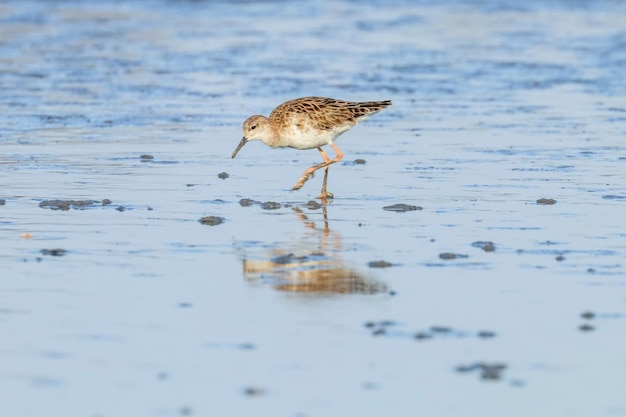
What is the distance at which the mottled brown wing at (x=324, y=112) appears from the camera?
13789mm

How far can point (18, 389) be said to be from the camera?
696 cm

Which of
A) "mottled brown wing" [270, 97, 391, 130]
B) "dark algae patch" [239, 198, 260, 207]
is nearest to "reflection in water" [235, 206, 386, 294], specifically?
"dark algae patch" [239, 198, 260, 207]

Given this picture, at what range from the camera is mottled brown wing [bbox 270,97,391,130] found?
13789 millimetres

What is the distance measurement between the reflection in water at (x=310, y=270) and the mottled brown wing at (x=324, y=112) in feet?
9.89

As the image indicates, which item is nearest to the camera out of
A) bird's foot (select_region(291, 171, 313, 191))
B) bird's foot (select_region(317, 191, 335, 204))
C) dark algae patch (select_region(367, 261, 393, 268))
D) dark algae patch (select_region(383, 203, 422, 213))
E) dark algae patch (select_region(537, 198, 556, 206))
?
dark algae patch (select_region(367, 261, 393, 268))

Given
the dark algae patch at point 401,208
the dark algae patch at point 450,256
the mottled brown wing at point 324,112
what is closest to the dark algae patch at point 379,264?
the dark algae patch at point 450,256

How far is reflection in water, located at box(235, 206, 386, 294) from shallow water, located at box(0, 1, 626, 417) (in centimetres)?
3

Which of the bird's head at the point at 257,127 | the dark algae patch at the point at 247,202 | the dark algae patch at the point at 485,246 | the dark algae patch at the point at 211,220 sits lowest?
the dark algae patch at the point at 485,246

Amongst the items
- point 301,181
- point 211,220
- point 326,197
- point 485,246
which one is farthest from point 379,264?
point 301,181

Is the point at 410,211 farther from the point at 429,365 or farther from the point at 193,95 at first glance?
the point at 193,95

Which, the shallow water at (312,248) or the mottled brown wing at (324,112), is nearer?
the shallow water at (312,248)

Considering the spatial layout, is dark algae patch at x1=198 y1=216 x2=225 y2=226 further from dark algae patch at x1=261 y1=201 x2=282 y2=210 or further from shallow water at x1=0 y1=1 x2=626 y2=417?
dark algae patch at x1=261 y1=201 x2=282 y2=210

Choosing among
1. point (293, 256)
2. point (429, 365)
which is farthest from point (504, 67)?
point (429, 365)

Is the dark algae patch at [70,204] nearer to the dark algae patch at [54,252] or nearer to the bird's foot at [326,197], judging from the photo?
the dark algae patch at [54,252]
